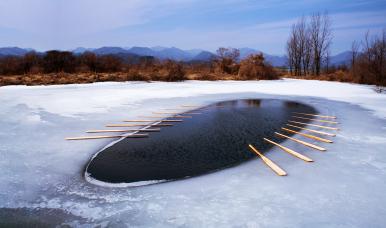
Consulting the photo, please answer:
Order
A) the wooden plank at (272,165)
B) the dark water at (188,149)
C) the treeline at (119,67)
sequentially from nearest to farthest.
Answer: the wooden plank at (272,165)
the dark water at (188,149)
the treeline at (119,67)

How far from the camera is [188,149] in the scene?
503 cm

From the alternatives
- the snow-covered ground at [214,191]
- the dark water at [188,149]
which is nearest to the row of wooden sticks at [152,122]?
the dark water at [188,149]

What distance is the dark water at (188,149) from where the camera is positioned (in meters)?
4.05

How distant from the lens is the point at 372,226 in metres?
2.53

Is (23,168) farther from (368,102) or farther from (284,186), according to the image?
(368,102)

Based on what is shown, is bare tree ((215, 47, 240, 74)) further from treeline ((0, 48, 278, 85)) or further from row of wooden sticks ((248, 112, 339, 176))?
row of wooden sticks ((248, 112, 339, 176))

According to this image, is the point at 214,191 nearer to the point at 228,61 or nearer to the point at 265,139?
the point at 265,139

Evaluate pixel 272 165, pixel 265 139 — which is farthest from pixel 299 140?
pixel 272 165

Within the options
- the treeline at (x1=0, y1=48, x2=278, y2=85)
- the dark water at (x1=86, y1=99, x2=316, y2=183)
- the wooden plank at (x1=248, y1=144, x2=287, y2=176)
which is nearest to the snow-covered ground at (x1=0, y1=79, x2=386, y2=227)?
the wooden plank at (x1=248, y1=144, x2=287, y2=176)

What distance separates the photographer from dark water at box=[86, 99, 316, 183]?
405cm

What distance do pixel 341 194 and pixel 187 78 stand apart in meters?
16.9

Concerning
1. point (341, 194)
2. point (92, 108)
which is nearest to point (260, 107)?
point (92, 108)

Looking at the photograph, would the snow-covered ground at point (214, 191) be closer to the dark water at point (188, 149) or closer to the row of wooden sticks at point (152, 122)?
the dark water at point (188, 149)

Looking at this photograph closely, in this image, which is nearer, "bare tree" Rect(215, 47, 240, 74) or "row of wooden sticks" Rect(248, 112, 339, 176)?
"row of wooden sticks" Rect(248, 112, 339, 176)
